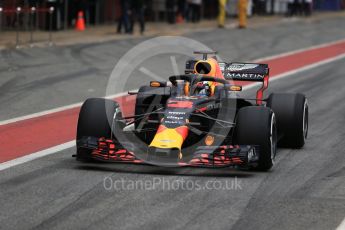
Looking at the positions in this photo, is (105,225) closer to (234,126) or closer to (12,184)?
(12,184)

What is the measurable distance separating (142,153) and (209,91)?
60.5 inches

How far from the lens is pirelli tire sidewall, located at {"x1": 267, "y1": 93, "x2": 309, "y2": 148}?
13352 mm

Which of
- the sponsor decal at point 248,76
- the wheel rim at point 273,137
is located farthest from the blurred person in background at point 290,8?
the wheel rim at point 273,137

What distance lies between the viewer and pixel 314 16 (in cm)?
5094

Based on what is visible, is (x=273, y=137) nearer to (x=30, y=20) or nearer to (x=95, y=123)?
(x=95, y=123)

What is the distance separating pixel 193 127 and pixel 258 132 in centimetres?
84

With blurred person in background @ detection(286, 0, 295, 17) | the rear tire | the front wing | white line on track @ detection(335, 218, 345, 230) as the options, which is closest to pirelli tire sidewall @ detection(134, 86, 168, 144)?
the front wing

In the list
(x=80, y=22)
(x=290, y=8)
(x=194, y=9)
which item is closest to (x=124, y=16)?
(x=80, y=22)

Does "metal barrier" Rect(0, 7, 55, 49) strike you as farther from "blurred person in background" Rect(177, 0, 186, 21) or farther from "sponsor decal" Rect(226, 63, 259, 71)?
"sponsor decal" Rect(226, 63, 259, 71)

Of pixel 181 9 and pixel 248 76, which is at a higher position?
pixel 248 76

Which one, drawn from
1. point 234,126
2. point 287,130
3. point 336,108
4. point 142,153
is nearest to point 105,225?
point 142,153

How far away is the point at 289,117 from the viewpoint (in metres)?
13.4

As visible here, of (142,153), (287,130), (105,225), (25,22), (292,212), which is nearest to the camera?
(105,225)

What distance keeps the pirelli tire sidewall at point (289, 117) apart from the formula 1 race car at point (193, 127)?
1 cm
